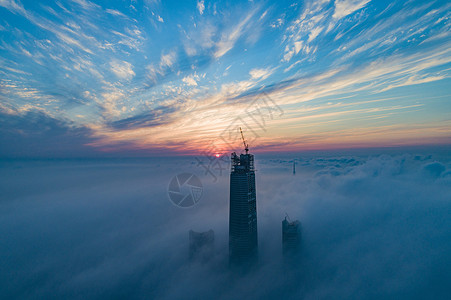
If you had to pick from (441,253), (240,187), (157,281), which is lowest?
(157,281)

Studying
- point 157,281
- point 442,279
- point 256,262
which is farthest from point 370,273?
point 157,281

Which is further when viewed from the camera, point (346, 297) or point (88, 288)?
point (88, 288)

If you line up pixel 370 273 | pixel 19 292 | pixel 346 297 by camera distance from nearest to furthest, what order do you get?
pixel 346 297 < pixel 370 273 < pixel 19 292

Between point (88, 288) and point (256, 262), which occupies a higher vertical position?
point (256, 262)

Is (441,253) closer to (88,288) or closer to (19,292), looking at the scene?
(88,288)
